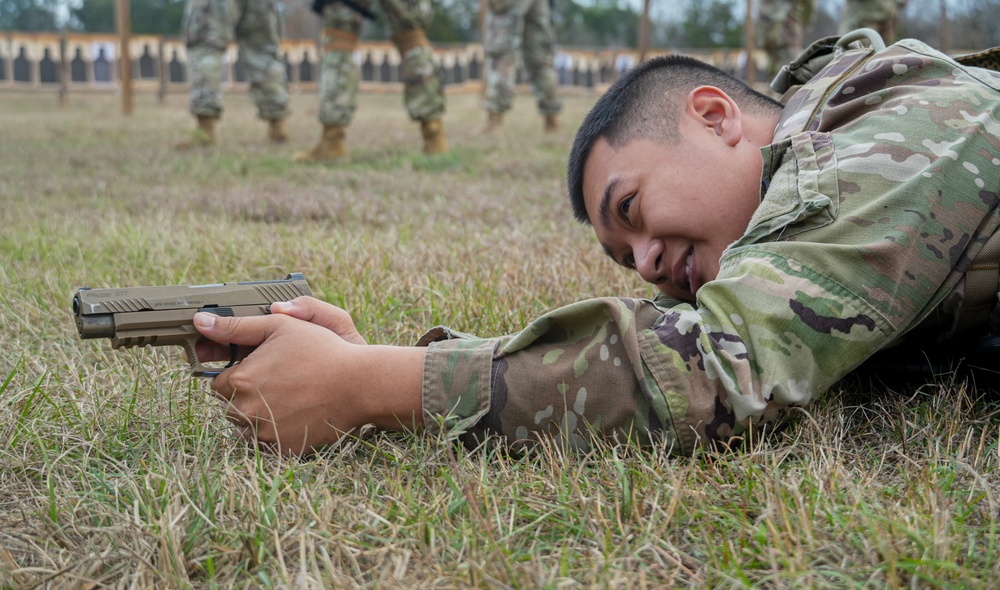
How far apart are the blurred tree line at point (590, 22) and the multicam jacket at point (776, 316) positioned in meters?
25.8

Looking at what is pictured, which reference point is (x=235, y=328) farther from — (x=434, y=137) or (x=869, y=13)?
(x=869, y=13)

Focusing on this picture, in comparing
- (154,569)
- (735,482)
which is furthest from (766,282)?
(154,569)

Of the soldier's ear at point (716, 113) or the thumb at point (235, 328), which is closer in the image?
the thumb at point (235, 328)

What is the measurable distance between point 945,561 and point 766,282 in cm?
42

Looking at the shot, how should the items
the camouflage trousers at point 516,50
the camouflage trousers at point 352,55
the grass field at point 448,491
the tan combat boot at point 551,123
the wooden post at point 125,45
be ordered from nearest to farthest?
the grass field at point 448,491 < the camouflage trousers at point 352,55 < the camouflage trousers at point 516,50 < the tan combat boot at point 551,123 < the wooden post at point 125,45

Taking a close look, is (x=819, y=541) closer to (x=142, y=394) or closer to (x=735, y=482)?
(x=735, y=482)

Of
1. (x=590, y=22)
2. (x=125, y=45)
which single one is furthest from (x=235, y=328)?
(x=590, y=22)

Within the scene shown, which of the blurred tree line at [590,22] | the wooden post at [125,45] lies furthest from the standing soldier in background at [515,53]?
the blurred tree line at [590,22]

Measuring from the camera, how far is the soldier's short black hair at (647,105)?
5.44 ft

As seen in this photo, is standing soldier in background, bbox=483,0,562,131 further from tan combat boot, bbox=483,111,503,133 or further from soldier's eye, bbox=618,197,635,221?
soldier's eye, bbox=618,197,635,221

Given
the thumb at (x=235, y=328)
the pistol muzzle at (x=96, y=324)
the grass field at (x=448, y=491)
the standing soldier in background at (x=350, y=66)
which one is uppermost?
the standing soldier in background at (x=350, y=66)

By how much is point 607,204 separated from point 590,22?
114 feet

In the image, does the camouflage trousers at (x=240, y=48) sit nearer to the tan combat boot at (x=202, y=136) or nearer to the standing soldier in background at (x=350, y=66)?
the tan combat boot at (x=202, y=136)

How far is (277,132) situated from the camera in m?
7.21
